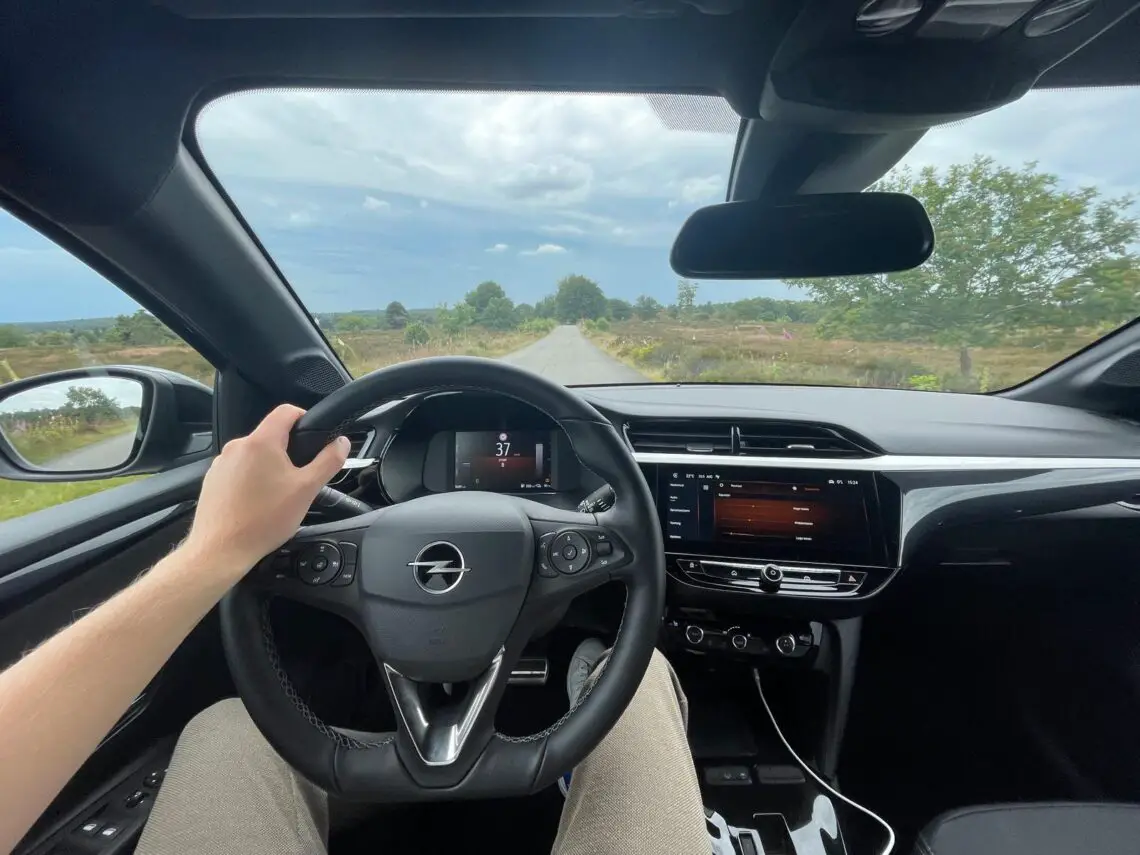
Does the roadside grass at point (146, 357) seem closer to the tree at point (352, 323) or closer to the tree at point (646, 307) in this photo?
the tree at point (352, 323)

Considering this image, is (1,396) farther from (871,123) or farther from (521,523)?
(871,123)

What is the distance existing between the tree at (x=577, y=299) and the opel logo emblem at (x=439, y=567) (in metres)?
1.13

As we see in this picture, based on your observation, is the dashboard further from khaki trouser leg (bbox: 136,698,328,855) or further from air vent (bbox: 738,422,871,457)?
khaki trouser leg (bbox: 136,698,328,855)

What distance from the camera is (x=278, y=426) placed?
1.16m

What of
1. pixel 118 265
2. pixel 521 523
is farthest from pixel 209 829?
pixel 118 265

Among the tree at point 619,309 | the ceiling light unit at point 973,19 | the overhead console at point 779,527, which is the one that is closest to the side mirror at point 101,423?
the tree at point 619,309

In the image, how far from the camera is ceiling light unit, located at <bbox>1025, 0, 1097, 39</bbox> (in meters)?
1.31

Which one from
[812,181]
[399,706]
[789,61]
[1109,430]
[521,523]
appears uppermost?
[789,61]

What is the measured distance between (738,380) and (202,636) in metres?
1.97

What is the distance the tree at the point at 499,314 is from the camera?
7.16 feet

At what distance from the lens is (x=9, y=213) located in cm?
151

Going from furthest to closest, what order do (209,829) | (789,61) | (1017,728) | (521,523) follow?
1. (1017,728)
2. (789,61)
3. (521,523)
4. (209,829)

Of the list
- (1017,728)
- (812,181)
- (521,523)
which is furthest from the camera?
A: (1017,728)

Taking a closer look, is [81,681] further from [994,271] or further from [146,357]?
[994,271]
